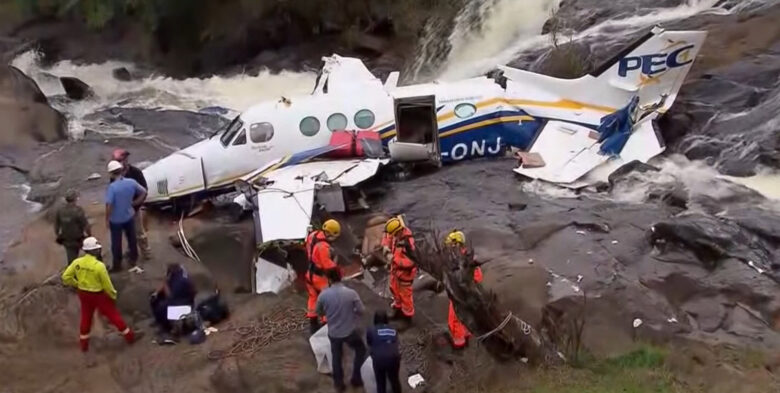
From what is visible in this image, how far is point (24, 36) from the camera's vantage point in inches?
1391

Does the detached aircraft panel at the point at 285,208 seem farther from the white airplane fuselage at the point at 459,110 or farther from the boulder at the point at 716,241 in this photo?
the boulder at the point at 716,241

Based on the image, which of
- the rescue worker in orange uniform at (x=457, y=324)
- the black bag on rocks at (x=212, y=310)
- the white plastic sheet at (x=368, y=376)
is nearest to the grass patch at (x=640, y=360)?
the rescue worker in orange uniform at (x=457, y=324)

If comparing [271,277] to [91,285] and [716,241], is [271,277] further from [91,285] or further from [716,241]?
[716,241]

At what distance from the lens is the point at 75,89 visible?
95.6 ft

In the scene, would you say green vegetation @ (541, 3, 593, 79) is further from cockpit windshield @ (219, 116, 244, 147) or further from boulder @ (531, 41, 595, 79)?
cockpit windshield @ (219, 116, 244, 147)

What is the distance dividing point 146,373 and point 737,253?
8.95 m

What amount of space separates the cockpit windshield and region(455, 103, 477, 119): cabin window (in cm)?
424

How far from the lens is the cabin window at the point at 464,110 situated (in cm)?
1864

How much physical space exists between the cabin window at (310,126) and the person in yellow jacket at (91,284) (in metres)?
6.67

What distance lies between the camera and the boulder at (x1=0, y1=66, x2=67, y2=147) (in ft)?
78.4

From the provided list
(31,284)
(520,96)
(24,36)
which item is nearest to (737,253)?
(520,96)

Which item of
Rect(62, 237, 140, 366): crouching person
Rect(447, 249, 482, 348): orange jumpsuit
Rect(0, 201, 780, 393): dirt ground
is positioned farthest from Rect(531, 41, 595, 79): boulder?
Rect(62, 237, 140, 366): crouching person

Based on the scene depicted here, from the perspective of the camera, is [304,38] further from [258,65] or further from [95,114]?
[95,114]

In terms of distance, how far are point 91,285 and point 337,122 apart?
7503 mm
